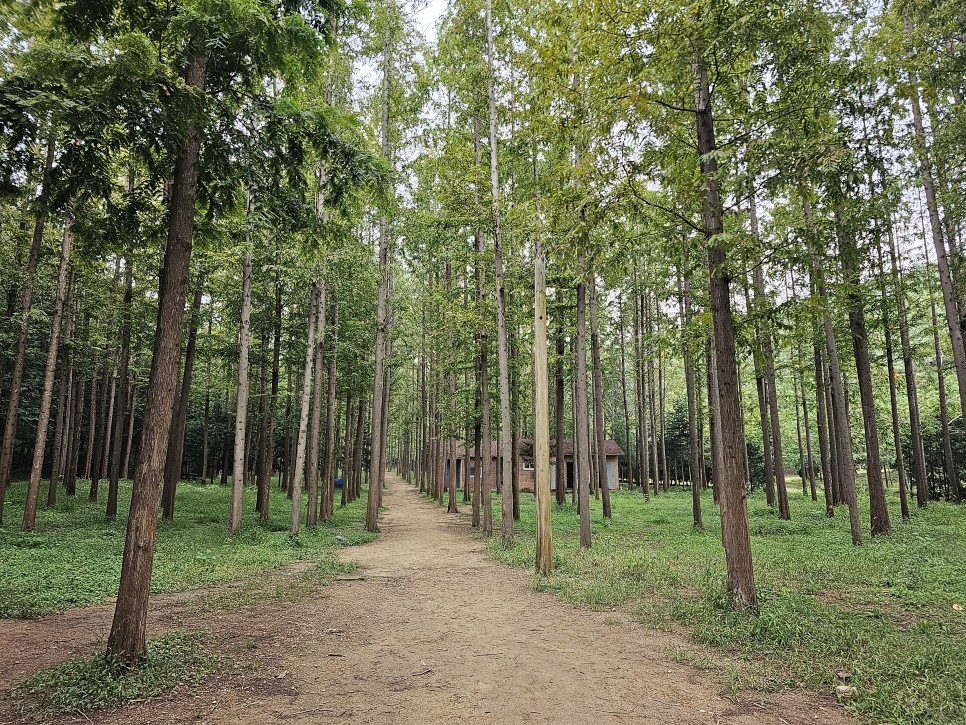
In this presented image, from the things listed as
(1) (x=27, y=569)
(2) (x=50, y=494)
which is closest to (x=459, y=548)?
(1) (x=27, y=569)

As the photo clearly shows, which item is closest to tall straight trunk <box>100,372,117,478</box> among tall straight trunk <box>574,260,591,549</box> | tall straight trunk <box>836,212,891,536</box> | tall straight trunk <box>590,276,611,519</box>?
tall straight trunk <box>574,260,591,549</box>

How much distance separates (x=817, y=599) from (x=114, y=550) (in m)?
14.7

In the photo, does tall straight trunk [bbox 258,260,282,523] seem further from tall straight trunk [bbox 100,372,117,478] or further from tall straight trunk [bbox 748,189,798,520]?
tall straight trunk [bbox 748,189,798,520]

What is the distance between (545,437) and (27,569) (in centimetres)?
1041

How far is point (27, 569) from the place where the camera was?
959cm

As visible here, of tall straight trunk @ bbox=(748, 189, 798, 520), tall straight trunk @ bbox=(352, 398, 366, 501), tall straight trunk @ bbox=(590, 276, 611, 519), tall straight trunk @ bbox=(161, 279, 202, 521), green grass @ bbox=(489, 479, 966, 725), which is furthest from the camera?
tall straight trunk @ bbox=(352, 398, 366, 501)

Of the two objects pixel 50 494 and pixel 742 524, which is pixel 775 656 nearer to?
pixel 742 524

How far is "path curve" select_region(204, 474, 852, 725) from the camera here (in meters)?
4.27

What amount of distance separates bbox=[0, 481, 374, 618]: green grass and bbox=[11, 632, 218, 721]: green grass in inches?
130

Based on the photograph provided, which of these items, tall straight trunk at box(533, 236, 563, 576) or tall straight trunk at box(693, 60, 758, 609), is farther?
tall straight trunk at box(533, 236, 563, 576)

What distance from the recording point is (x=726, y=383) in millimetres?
7637

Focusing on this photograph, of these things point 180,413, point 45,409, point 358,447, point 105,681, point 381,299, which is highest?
point 381,299

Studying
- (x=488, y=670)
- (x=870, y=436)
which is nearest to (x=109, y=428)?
(x=488, y=670)

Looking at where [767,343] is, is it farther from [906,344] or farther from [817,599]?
[906,344]
